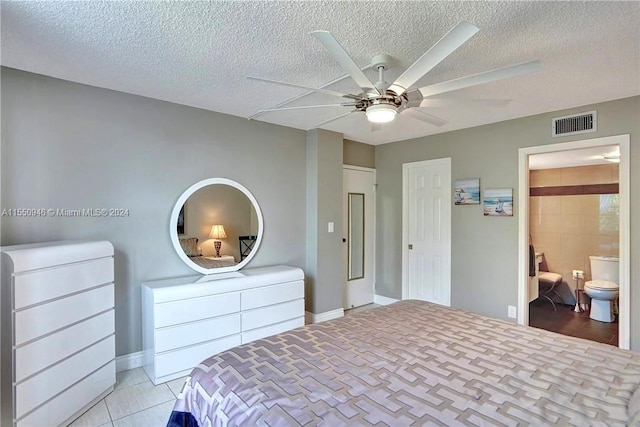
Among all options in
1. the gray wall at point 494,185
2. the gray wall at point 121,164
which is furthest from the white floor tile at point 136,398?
the gray wall at point 494,185

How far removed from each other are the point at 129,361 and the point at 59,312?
108cm

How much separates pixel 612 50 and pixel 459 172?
2.07 metres

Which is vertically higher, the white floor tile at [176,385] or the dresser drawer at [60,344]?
the dresser drawer at [60,344]

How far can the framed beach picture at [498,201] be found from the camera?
11.9 feet

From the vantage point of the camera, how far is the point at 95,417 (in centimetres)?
224

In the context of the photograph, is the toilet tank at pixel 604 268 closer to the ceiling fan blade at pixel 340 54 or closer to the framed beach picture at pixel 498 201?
the framed beach picture at pixel 498 201

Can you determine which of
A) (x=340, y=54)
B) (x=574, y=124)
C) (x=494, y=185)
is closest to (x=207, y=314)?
(x=340, y=54)

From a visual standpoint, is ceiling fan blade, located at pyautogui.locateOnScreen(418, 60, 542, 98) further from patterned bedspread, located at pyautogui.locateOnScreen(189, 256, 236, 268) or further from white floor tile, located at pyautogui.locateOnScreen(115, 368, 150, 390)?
white floor tile, located at pyautogui.locateOnScreen(115, 368, 150, 390)

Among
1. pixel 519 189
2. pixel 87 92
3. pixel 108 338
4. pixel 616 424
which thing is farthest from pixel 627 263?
pixel 87 92

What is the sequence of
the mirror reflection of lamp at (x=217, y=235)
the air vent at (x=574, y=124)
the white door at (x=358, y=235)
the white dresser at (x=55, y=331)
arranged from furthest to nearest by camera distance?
the white door at (x=358, y=235), the mirror reflection of lamp at (x=217, y=235), the air vent at (x=574, y=124), the white dresser at (x=55, y=331)

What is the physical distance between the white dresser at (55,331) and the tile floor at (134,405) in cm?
9

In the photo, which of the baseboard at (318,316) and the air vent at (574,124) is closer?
the air vent at (574,124)

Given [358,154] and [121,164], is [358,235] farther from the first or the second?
[121,164]

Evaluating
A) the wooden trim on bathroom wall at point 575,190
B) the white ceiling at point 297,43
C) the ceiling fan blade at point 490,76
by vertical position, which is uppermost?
the white ceiling at point 297,43
